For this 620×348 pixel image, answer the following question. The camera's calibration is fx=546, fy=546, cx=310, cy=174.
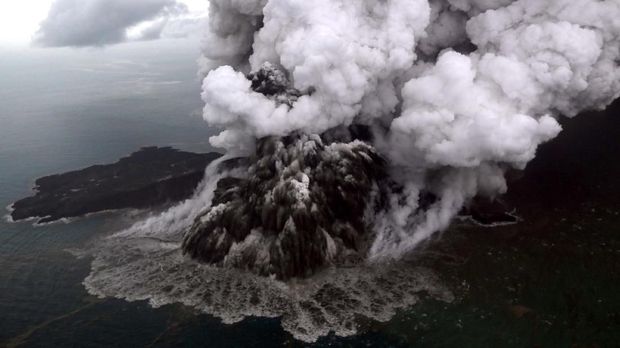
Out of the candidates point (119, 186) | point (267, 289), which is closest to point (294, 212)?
point (267, 289)

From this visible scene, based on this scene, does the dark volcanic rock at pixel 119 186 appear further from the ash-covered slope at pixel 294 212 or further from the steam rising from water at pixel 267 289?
the ash-covered slope at pixel 294 212

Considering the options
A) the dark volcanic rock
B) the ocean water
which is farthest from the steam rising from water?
the dark volcanic rock

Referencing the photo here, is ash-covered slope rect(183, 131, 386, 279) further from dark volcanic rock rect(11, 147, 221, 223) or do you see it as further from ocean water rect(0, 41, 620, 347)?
dark volcanic rock rect(11, 147, 221, 223)

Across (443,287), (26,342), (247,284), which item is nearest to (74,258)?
(26,342)

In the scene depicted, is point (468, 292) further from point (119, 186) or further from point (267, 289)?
point (119, 186)

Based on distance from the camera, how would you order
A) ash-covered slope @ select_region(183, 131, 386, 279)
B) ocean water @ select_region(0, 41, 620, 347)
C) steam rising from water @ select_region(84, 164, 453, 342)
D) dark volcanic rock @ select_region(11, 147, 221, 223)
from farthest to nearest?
dark volcanic rock @ select_region(11, 147, 221, 223) → ash-covered slope @ select_region(183, 131, 386, 279) → steam rising from water @ select_region(84, 164, 453, 342) → ocean water @ select_region(0, 41, 620, 347)

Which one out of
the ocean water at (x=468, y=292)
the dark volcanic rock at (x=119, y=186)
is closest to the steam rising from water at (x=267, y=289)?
the ocean water at (x=468, y=292)
